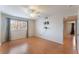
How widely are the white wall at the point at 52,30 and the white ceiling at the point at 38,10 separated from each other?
0.15 meters

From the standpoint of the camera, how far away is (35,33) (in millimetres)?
1582

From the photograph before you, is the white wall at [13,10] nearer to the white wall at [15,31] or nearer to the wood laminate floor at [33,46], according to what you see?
the white wall at [15,31]

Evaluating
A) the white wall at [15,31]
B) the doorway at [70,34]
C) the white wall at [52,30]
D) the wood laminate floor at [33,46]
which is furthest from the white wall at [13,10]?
the doorway at [70,34]

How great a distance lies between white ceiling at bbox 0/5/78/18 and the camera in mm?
1223

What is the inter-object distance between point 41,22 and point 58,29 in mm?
369

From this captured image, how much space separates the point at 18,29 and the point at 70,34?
→ 940mm

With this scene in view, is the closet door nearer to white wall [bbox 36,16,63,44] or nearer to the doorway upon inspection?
white wall [bbox 36,16,63,44]

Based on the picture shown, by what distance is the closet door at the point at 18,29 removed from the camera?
1.42 meters

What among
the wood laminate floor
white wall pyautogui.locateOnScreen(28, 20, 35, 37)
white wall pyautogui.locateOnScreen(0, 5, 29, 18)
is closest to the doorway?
the wood laminate floor

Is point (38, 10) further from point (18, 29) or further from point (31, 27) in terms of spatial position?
point (18, 29)

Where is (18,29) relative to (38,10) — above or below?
below

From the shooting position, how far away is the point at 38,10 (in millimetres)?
1344

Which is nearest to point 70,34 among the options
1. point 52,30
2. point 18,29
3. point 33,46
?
point 52,30
